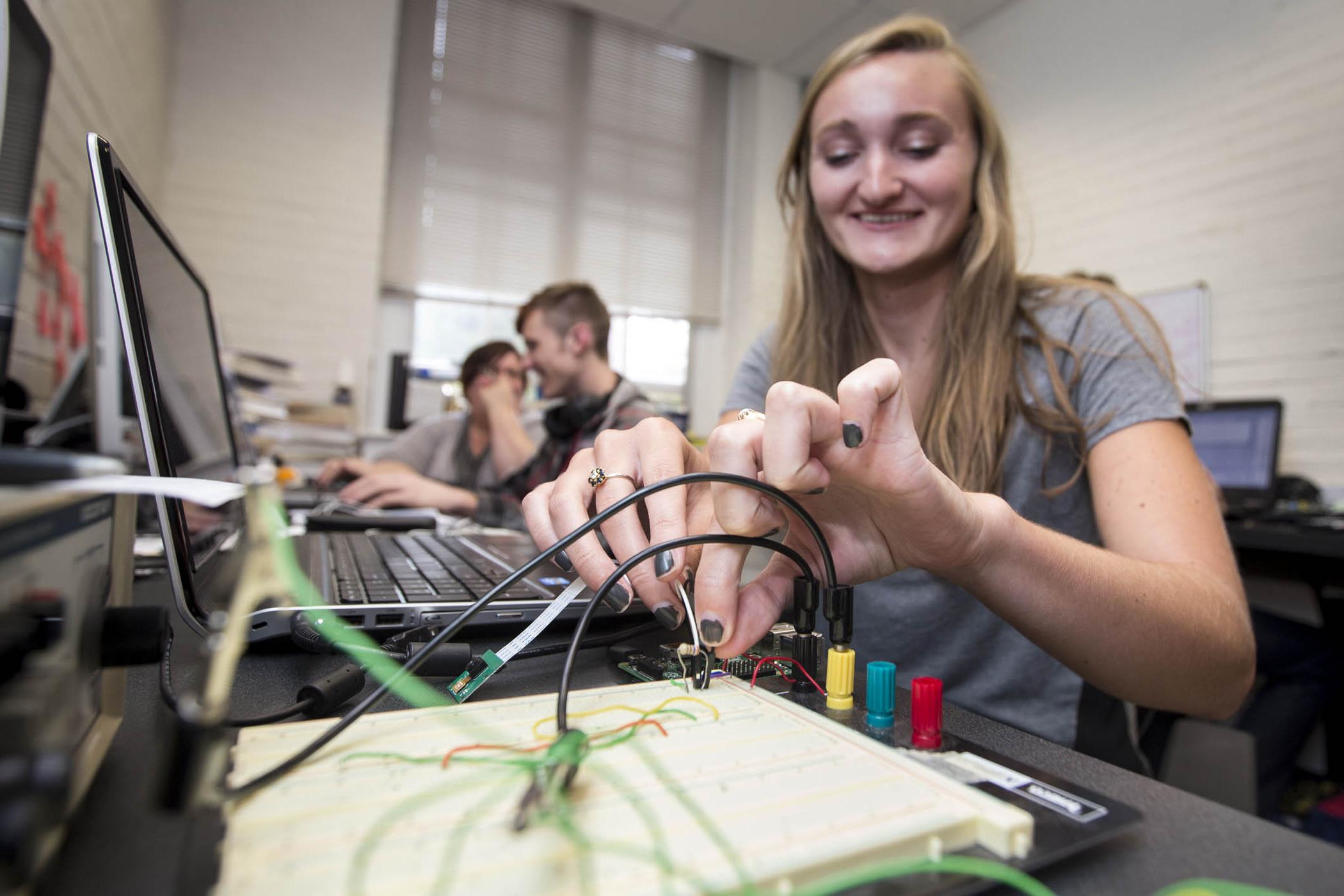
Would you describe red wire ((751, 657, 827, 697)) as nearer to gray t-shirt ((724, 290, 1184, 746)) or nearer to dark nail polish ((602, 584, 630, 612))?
dark nail polish ((602, 584, 630, 612))

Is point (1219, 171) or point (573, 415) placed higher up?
point (1219, 171)

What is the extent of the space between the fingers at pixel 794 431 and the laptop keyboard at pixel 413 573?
24cm

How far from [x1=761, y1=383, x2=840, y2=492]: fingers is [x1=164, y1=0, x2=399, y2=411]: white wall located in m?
2.79

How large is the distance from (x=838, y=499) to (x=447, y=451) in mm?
2051

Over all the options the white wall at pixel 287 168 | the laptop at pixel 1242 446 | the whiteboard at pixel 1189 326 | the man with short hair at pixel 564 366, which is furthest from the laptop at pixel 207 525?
the whiteboard at pixel 1189 326

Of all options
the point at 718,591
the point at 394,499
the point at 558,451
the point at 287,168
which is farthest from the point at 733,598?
the point at 287,168

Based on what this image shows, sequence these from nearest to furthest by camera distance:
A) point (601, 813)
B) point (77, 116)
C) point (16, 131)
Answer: point (601, 813) < point (16, 131) < point (77, 116)

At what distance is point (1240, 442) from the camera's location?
7.16ft

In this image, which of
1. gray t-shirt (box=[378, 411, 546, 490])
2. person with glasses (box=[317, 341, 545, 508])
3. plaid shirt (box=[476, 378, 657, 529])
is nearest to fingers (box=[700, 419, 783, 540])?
plaid shirt (box=[476, 378, 657, 529])

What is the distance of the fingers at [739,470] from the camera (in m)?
0.40

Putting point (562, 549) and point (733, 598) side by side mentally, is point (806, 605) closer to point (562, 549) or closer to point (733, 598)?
point (733, 598)

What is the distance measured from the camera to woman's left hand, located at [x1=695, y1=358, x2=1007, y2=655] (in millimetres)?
365

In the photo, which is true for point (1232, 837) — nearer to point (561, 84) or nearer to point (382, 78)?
point (382, 78)

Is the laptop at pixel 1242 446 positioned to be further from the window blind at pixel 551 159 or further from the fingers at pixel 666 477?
the window blind at pixel 551 159
